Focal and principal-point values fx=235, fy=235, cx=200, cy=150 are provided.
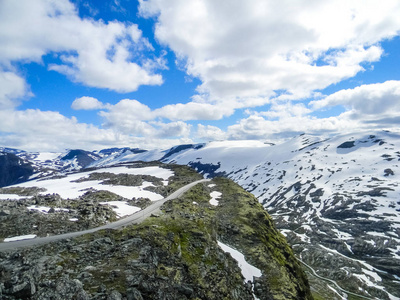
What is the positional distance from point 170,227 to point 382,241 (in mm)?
157635

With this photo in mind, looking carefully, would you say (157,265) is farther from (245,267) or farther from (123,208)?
(123,208)

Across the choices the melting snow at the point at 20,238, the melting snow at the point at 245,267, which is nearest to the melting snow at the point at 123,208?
the melting snow at the point at 20,238

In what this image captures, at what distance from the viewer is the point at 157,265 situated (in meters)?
23.6

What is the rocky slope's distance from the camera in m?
17.4

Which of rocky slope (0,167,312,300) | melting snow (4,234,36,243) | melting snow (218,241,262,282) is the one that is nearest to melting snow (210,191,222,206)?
rocky slope (0,167,312,300)

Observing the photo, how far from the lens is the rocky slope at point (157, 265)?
17.4m

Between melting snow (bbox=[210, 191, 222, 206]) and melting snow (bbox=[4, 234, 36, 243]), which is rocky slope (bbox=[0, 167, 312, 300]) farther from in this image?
melting snow (bbox=[210, 191, 222, 206])

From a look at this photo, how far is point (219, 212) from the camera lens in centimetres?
5197

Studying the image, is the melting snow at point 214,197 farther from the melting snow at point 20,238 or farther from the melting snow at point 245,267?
the melting snow at point 20,238

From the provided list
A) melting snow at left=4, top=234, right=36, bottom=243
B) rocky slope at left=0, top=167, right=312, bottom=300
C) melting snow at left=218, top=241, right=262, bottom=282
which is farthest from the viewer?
melting snow at left=218, top=241, right=262, bottom=282

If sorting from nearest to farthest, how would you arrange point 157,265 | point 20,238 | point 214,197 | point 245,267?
1. point 157,265
2. point 20,238
3. point 245,267
4. point 214,197

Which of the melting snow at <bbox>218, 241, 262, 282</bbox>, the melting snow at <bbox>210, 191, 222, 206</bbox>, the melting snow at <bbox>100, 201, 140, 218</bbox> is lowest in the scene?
the melting snow at <bbox>218, 241, 262, 282</bbox>

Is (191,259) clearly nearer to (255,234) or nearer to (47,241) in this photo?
(47,241)

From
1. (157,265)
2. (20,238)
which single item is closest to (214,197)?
(157,265)
